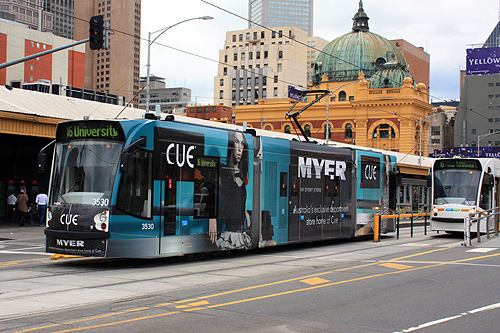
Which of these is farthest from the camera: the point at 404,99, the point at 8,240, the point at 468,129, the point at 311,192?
the point at 468,129

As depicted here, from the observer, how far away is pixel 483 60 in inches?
3413

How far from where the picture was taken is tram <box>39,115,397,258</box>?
13234 millimetres

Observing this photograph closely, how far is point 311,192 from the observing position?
1923 cm

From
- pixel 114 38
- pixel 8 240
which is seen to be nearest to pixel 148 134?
pixel 8 240

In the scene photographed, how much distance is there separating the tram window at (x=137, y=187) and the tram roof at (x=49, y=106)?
13.4 m

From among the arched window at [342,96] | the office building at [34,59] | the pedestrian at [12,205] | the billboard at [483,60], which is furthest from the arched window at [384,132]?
the pedestrian at [12,205]

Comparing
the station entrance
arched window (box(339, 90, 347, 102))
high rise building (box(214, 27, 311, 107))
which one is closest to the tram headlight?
the station entrance

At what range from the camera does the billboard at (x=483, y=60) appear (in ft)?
281

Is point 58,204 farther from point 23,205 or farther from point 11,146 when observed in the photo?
point 11,146

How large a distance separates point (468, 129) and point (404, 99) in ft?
138

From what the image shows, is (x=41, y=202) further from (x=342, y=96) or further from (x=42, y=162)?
(x=342, y=96)

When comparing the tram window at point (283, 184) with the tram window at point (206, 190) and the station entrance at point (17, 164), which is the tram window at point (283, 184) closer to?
the tram window at point (206, 190)

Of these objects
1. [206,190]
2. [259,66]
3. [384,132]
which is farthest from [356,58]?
[206,190]

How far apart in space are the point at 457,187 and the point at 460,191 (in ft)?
0.67
